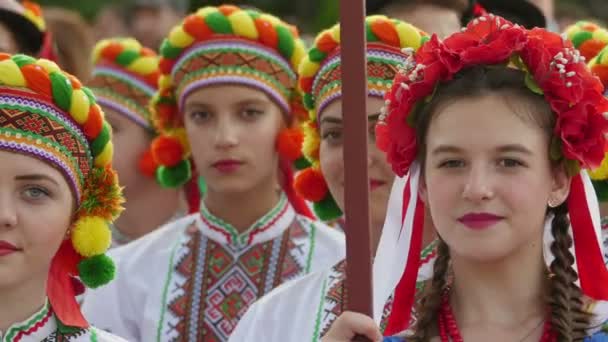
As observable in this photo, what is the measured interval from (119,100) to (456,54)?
151 inches

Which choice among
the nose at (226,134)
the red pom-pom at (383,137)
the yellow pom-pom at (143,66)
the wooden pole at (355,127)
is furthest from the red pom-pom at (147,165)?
the wooden pole at (355,127)

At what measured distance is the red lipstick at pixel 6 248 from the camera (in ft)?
15.2

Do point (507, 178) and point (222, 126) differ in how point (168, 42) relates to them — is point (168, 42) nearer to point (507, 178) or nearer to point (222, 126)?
point (222, 126)

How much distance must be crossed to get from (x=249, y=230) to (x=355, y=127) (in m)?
2.90

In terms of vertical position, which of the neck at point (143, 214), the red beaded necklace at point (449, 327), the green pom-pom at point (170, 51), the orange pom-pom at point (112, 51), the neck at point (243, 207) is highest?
the orange pom-pom at point (112, 51)

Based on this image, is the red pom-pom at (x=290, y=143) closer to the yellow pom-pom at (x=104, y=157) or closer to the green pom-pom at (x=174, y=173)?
the green pom-pom at (x=174, y=173)

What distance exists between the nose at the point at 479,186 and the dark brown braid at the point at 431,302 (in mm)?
344

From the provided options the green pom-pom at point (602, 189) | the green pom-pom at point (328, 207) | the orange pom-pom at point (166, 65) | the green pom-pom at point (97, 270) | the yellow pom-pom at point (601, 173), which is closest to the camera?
the green pom-pom at point (97, 270)

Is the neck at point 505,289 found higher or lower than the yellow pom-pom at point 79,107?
lower

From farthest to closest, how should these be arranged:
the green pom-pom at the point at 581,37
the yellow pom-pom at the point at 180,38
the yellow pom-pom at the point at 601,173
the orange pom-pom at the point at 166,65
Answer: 1. the orange pom-pom at the point at 166,65
2. the yellow pom-pom at the point at 180,38
3. the green pom-pom at the point at 581,37
4. the yellow pom-pom at the point at 601,173

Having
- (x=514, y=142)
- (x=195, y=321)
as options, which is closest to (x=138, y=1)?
(x=195, y=321)

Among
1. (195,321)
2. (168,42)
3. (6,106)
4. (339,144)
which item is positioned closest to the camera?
(6,106)

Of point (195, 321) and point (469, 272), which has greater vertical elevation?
point (195, 321)

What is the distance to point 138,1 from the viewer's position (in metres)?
12.0
